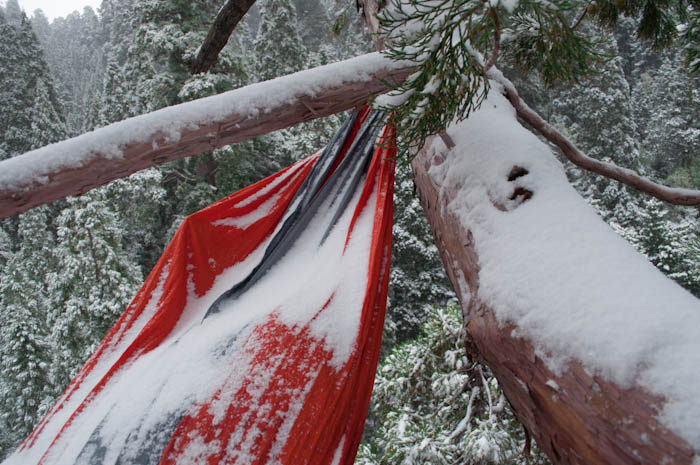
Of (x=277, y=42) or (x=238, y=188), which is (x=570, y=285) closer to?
(x=238, y=188)

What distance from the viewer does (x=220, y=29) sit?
2.58m

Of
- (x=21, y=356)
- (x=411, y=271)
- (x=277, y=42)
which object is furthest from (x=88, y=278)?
(x=277, y=42)

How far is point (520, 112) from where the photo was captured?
5.80ft

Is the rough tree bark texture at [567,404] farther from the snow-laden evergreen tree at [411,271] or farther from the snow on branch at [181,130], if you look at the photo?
the snow-laden evergreen tree at [411,271]

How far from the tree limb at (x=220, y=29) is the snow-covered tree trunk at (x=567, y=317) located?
1.95m

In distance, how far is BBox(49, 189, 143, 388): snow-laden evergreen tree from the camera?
9797 millimetres

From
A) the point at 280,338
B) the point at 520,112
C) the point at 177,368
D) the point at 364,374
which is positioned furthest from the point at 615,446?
the point at 520,112

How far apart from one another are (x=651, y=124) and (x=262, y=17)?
1811 cm

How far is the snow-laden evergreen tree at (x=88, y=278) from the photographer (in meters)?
9.80

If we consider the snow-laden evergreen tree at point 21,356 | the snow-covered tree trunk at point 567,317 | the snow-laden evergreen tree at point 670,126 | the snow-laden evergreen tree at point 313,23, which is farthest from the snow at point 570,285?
the snow-laden evergreen tree at point 313,23

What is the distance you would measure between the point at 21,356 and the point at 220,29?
13995 mm

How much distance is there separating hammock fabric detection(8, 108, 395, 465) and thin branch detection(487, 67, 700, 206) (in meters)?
0.54

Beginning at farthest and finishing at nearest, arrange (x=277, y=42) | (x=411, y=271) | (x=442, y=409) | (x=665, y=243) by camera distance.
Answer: (x=277, y=42) → (x=411, y=271) → (x=665, y=243) → (x=442, y=409)

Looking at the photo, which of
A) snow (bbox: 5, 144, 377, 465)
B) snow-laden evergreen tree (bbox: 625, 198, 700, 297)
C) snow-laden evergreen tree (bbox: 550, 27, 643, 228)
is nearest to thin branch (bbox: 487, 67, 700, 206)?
snow (bbox: 5, 144, 377, 465)
